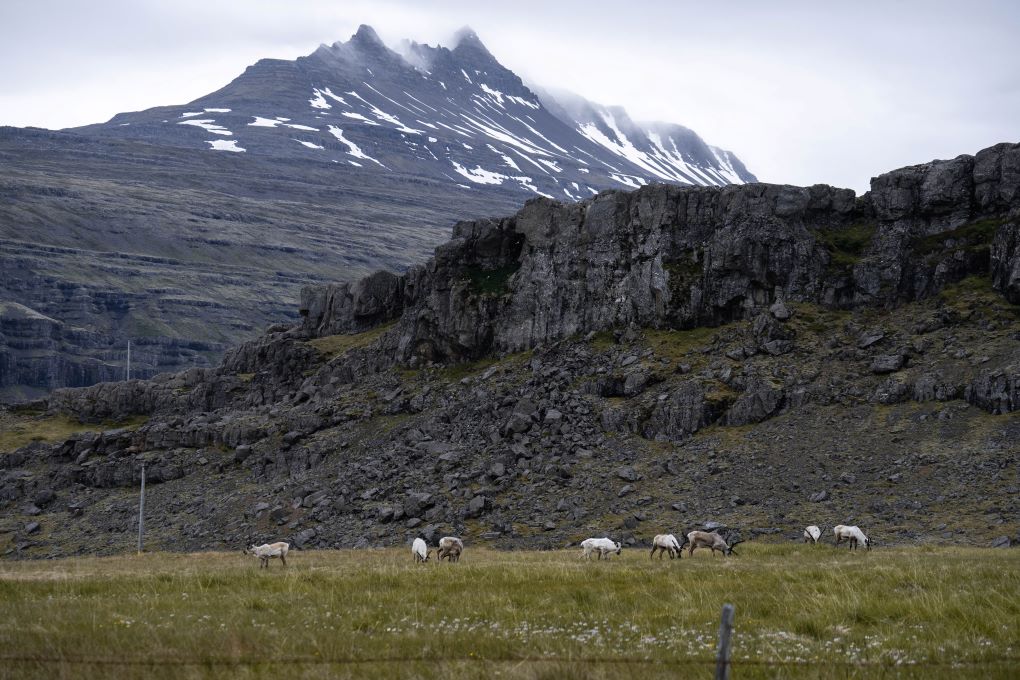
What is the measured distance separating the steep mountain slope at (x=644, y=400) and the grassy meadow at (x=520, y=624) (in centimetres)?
3229

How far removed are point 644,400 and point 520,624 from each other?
58.0 metres

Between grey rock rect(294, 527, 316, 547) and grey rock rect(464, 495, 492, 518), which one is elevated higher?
grey rock rect(464, 495, 492, 518)

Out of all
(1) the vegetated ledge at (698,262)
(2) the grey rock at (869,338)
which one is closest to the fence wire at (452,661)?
(1) the vegetated ledge at (698,262)

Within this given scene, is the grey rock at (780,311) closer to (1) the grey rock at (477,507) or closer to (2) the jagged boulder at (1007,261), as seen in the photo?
(2) the jagged boulder at (1007,261)

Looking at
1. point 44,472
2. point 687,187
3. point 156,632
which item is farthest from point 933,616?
point 44,472

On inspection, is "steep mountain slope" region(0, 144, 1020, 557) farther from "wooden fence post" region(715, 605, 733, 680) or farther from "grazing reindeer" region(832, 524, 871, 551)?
"wooden fence post" region(715, 605, 733, 680)

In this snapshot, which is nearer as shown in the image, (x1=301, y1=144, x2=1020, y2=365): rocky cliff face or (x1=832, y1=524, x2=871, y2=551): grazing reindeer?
(x1=832, y1=524, x2=871, y2=551): grazing reindeer

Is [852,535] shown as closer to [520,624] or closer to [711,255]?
[520,624]

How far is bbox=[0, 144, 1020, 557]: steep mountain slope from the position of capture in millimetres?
60812

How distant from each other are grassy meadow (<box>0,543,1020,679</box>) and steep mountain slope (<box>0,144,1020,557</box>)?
3229cm

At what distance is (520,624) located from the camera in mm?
18094

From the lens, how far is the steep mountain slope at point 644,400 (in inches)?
2394

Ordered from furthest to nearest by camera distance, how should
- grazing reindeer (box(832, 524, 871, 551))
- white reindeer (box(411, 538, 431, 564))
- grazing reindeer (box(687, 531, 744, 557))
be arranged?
grazing reindeer (box(832, 524, 871, 551)) < white reindeer (box(411, 538, 431, 564)) < grazing reindeer (box(687, 531, 744, 557))

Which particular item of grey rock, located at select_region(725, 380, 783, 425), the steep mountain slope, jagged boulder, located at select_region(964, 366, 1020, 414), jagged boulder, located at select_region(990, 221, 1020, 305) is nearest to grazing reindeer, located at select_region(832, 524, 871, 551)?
the steep mountain slope
